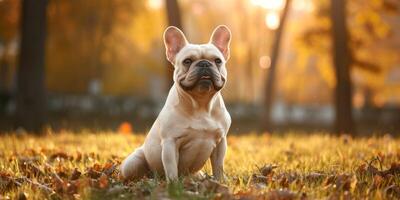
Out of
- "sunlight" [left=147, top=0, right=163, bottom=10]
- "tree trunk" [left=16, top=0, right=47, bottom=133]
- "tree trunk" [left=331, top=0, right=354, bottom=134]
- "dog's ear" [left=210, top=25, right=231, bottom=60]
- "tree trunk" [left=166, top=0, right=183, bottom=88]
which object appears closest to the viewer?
"dog's ear" [left=210, top=25, right=231, bottom=60]

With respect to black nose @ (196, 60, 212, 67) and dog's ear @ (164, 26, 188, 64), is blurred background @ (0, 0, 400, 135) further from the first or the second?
black nose @ (196, 60, 212, 67)

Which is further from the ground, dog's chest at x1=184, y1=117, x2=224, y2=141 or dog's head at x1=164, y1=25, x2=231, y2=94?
dog's head at x1=164, y1=25, x2=231, y2=94

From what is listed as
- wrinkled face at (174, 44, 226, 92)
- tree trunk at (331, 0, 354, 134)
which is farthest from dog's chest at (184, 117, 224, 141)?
tree trunk at (331, 0, 354, 134)

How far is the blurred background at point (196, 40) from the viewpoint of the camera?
615 inches

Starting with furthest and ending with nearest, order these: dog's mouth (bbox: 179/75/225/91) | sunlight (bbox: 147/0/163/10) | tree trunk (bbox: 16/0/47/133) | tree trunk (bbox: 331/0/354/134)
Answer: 1. sunlight (bbox: 147/0/163/10)
2. tree trunk (bbox: 331/0/354/134)
3. tree trunk (bbox: 16/0/47/133)
4. dog's mouth (bbox: 179/75/225/91)

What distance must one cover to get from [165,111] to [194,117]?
0.26 m

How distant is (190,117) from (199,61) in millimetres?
475

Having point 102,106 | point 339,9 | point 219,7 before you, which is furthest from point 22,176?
point 219,7

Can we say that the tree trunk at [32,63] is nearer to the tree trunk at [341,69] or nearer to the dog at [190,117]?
the tree trunk at [341,69]

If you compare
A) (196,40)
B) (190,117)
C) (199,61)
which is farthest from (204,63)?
(196,40)

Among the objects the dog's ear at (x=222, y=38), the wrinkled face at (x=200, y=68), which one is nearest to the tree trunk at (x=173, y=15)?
the dog's ear at (x=222, y=38)

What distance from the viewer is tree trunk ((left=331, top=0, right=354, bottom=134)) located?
1560cm

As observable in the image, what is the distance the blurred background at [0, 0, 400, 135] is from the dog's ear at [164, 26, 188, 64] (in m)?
8.11

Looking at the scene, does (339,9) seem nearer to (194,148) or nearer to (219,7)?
(194,148)
